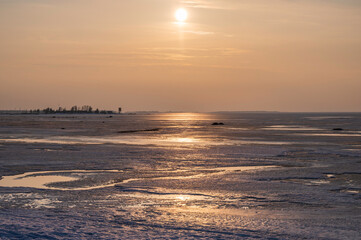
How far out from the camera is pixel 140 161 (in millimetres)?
23609

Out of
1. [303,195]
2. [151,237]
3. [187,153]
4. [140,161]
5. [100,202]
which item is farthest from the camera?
[187,153]

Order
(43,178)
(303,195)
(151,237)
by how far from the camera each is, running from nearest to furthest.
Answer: (151,237)
(303,195)
(43,178)

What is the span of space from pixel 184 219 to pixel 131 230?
4.81 ft

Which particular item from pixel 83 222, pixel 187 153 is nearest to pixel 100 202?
pixel 83 222

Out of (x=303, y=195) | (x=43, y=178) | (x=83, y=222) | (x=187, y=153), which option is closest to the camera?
(x=83, y=222)

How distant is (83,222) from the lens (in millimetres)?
10930

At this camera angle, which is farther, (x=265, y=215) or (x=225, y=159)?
(x=225, y=159)

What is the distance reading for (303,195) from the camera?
14.4 metres

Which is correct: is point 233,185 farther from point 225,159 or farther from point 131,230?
point 225,159

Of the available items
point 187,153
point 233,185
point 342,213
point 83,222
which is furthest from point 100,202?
point 187,153

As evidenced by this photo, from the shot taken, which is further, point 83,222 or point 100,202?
point 100,202

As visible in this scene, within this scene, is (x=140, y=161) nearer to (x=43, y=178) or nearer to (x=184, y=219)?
(x=43, y=178)

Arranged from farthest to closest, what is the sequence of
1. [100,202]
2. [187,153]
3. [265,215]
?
[187,153]
[100,202]
[265,215]

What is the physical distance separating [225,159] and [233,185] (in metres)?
8.44
